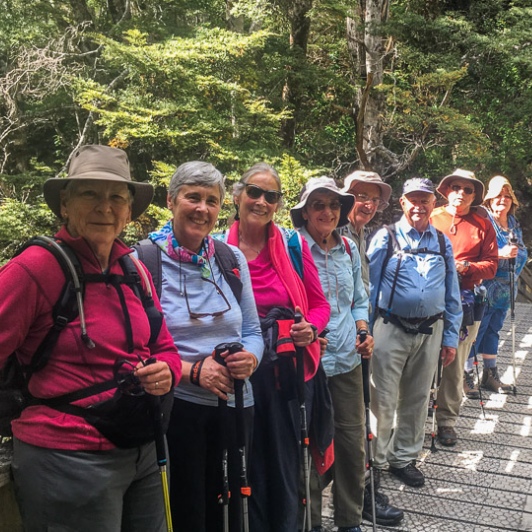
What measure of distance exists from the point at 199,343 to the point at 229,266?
36 centimetres

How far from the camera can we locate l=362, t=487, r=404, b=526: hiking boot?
11.0 ft

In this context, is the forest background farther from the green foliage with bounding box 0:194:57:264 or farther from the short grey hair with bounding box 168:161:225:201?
the short grey hair with bounding box 168:161:225:201

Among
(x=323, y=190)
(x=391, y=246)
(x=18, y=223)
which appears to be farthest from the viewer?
(x=18, y=223)

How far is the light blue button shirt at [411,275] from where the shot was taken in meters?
3.70

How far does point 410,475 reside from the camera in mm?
3852

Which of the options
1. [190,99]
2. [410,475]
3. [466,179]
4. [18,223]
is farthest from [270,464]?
[18,223]

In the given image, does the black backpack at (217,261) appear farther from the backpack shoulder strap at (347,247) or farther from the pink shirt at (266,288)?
the backpack shoulder strap at (347,247)

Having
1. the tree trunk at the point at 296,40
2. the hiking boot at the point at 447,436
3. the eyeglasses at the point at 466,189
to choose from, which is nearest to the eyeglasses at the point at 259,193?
the eyeglasses at the point at 466,189

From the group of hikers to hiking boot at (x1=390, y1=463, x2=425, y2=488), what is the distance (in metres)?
0.02

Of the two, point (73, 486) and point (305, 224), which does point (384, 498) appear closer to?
point (305, 224)

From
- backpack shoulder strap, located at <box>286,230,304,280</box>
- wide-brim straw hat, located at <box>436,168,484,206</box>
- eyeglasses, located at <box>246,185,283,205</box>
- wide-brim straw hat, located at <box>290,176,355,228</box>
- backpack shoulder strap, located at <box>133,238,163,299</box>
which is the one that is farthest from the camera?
wide-brim straw hat, located at <box>436,168,484,206</box>

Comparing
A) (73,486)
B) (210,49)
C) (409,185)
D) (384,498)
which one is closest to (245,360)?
(73,486)

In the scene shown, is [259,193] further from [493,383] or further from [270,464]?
[493,383]

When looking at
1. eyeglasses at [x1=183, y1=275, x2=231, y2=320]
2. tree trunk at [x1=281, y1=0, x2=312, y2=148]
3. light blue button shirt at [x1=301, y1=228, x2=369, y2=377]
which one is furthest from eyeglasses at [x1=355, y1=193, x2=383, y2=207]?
tree trunk at [x1=281, y1=0, x2=312, y2=148]
